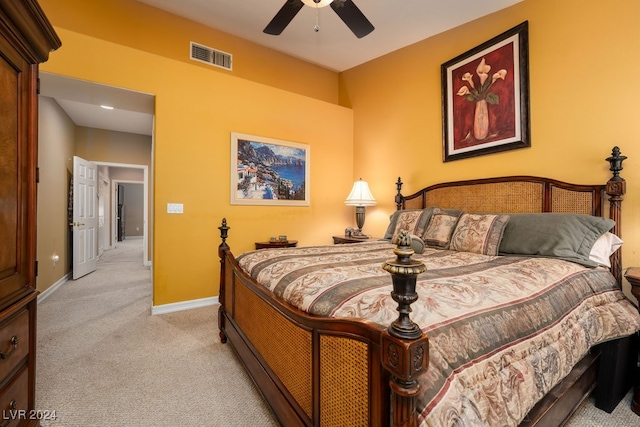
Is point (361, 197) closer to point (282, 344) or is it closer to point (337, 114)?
point (337, 114)

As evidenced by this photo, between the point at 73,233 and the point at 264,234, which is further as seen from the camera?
the point at 73,233

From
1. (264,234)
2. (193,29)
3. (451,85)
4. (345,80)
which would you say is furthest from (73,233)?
(451,85)

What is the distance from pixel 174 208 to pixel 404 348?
3169 mm

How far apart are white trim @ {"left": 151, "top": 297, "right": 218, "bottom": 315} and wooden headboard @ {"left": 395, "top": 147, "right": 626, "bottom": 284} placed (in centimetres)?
286

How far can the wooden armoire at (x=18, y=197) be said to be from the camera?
1073 millimetres

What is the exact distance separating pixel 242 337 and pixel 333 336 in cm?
119

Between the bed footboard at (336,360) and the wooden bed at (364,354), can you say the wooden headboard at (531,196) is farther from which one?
the bed footboard at (336,360)

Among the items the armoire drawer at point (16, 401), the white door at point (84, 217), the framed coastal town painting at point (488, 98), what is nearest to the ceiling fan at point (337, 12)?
the framed coastal town painting at point (488, 98)

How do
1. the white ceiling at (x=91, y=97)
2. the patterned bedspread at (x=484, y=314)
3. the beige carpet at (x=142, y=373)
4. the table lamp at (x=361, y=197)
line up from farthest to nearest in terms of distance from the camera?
the table lamp at (x=361, y=197) < the white ceiling at (x=91, y=97) < the beige carpet at (x=142, y=373) < the patterned bedspread at (x=484, y=314)

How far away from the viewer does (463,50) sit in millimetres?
3217

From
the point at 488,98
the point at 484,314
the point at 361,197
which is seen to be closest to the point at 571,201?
the point at 488,98

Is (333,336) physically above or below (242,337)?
above

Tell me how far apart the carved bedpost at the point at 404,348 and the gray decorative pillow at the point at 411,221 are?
86.6 inches

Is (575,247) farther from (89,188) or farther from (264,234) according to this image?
(89,188)
